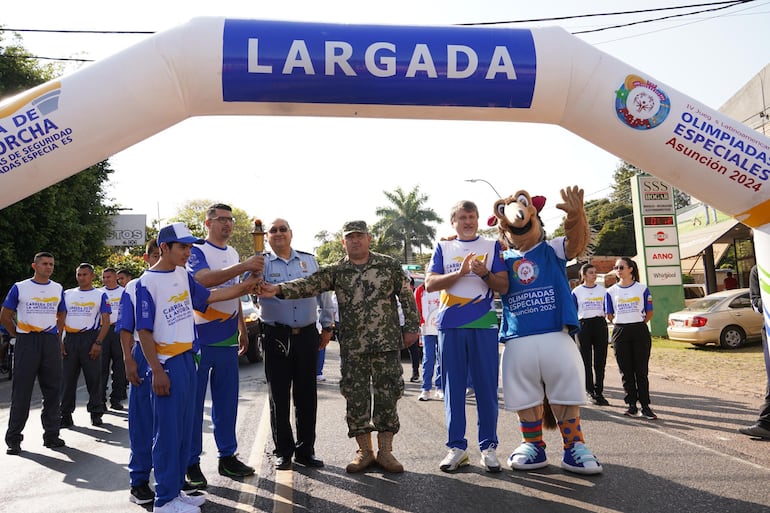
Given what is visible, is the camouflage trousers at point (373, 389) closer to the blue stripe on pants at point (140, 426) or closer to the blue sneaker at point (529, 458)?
the blue sneaker at point (529, 458)

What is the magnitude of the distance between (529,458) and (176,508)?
2744 millimetres

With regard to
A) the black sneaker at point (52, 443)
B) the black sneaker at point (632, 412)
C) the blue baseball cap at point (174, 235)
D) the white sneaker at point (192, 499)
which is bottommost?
the black sneaker at point (52, 443)

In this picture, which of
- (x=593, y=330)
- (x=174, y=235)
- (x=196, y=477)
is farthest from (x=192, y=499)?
(x=593, y=330)

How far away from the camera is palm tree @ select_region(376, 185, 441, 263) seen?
61.6m

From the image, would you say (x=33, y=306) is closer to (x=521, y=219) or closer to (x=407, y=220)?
(x=521, y=219)

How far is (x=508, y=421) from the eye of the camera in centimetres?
714

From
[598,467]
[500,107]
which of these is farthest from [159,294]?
[598,467]

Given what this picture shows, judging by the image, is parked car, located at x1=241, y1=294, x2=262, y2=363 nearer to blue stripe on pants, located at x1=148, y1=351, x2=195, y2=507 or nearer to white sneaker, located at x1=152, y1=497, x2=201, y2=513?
blue stripe on pants, located at x1=148, y1=351, x2=195, y2=507

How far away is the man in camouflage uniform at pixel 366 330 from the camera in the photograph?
17.0 feet

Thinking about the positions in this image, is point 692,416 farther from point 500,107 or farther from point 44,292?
point 44,292

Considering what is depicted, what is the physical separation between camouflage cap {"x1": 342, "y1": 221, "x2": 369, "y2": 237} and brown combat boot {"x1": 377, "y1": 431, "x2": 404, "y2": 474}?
173 centimetres

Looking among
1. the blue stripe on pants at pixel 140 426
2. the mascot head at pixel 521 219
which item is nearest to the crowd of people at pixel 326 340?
the blue stripe on pants at pixel 140 426

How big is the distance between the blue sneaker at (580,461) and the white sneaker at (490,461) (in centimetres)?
54

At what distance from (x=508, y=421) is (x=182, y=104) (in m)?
4.92
